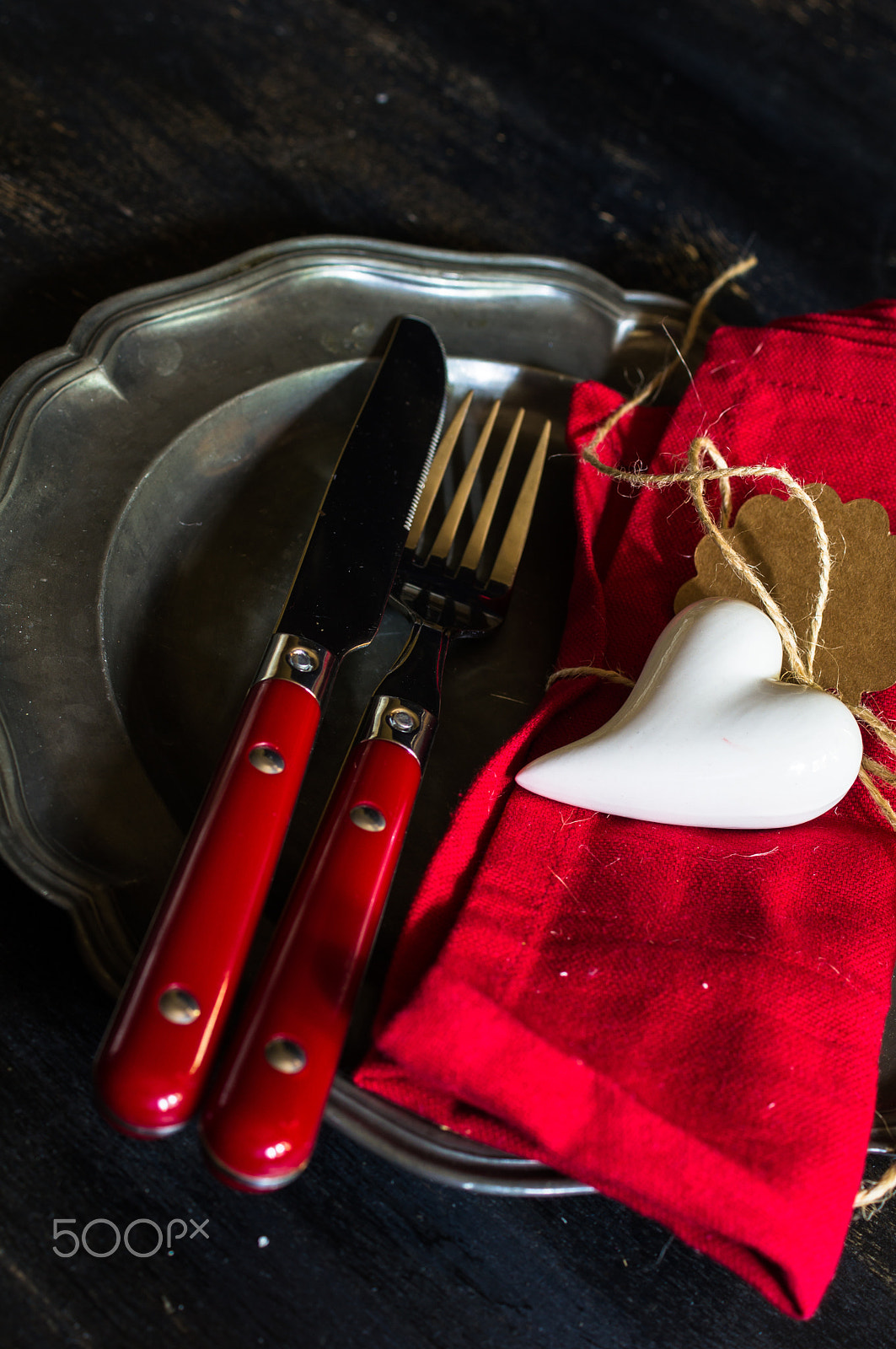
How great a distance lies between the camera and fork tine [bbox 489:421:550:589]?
1.53 feet

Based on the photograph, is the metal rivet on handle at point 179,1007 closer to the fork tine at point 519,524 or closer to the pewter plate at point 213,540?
the pewter plate at point 213,540

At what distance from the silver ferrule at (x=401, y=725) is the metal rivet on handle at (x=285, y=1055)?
129 mm

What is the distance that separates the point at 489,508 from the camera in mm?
491

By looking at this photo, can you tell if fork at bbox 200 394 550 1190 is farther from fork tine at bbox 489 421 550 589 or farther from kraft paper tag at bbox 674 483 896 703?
kraft paper tag at bbox 674 483 896 703

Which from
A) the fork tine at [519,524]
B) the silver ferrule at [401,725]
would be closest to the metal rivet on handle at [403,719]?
the silver ferrule at [401,725]

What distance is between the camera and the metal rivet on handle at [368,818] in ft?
1.16

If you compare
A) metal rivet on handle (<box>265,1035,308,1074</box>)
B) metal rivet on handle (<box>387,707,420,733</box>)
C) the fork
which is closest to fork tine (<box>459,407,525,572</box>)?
the fork

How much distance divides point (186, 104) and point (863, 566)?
555 millimetres

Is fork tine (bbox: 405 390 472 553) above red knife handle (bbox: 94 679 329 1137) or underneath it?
above

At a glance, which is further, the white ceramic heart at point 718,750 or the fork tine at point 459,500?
the fork tine at point 459,500

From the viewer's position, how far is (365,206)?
2.04 ft

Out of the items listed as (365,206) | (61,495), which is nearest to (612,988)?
(61,495)

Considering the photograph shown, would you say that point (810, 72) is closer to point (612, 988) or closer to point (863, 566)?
point (863, 566)

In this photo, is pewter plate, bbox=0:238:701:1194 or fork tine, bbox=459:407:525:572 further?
fork tine, bbox=459:407:525:572
